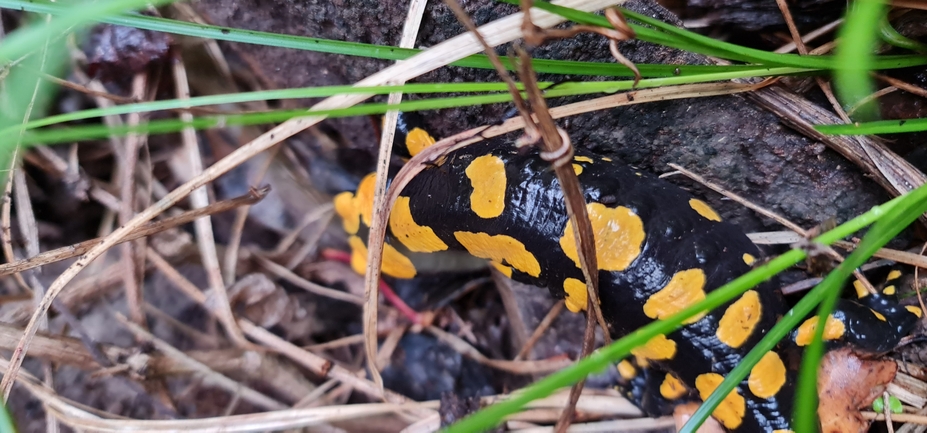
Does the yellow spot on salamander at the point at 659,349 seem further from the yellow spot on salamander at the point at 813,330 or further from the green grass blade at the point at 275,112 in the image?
the green grass blade at the point at 275,112

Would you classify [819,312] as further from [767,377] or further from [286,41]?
[286,41]

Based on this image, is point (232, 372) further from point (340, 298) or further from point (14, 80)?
point (14, 80)

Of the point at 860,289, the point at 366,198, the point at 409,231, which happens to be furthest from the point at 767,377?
the point at 366,198

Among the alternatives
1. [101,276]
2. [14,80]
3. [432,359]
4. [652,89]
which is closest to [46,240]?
[101,276]

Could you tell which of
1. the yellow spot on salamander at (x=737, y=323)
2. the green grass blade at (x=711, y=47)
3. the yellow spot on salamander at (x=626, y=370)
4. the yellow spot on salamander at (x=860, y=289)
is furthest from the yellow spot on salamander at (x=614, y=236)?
the yellow spot on salamander at (x=860, y=289)

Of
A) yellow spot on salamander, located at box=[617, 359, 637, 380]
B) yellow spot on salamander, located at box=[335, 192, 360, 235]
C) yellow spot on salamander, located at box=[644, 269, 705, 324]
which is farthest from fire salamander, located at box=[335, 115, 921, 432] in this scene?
yellow spot on salamander, located at box=[335, 192, 360, 235]

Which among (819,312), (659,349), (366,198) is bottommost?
(819,312)
